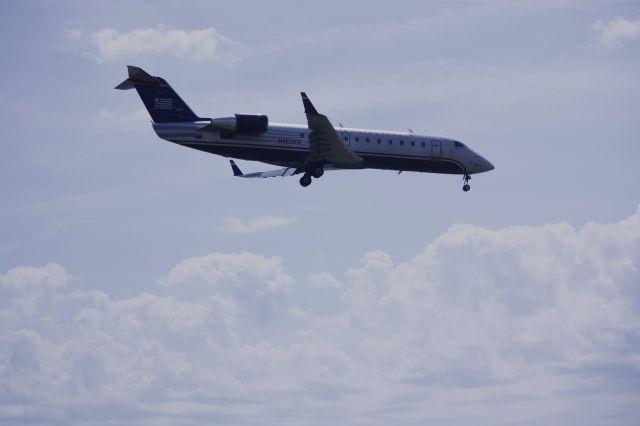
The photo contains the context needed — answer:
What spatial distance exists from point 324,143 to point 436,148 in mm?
8897

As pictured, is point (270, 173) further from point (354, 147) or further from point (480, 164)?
point (480, 164)

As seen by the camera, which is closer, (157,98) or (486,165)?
(157,98)

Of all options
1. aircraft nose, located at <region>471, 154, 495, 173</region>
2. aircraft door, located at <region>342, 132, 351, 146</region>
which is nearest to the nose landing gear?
aircraft door, located at <region>342, 132, 351, 146</region>

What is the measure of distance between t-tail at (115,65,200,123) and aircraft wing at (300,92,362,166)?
22.4ft

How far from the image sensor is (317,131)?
60.0 meters

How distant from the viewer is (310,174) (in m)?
62.8

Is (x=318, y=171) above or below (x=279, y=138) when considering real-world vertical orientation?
below

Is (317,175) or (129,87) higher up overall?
(129,87)

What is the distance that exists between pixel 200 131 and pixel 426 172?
1555 cm

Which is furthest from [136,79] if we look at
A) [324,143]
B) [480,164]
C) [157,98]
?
[480,164]

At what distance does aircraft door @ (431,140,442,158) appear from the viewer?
65.6 meters

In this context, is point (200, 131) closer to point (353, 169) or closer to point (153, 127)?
point (153, 127)

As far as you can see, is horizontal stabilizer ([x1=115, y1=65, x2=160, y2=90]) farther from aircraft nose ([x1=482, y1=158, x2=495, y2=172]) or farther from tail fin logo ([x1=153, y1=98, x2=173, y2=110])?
aircraft nose ([x1=482, y1=158, x2=495, y2=172])

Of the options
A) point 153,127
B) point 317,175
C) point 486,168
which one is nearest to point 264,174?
point 317,175
